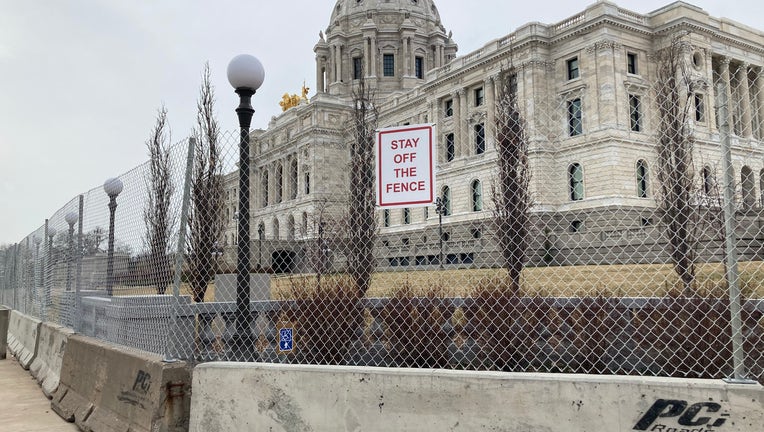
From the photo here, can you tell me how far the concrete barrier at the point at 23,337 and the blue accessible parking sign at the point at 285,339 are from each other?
7.09 meters

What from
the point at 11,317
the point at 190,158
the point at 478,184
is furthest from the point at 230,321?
the point at 478,184

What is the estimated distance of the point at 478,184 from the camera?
4706 cm

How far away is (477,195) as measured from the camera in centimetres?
4631

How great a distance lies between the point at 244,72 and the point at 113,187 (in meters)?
2.92

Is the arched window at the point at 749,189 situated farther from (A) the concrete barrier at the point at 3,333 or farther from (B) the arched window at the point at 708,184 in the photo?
(A) the concrete barrier at the point at 3,333

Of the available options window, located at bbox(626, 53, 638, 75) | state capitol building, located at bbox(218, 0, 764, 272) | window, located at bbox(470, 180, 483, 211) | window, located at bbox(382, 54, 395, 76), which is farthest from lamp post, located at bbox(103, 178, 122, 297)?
window, located at bbox(382, 54, 395, 76)

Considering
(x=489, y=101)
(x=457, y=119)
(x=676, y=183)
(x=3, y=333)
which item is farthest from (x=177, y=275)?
(x=457, y=119)

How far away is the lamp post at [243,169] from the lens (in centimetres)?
606

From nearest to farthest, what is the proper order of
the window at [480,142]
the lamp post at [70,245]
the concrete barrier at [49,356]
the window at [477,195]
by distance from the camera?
the concrete barrier at [49,356], the lamp post at [70,245], the window at [477,195], the window at [480,142]

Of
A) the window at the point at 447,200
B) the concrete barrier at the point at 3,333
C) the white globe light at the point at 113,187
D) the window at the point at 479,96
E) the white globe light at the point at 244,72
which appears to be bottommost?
the concrete barrier at the point at 3,333

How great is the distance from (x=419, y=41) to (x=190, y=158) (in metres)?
81.0

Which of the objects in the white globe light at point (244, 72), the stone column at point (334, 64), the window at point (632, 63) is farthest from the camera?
the stone column at point (334, 64)

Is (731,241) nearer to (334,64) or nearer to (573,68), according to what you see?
(573,68)

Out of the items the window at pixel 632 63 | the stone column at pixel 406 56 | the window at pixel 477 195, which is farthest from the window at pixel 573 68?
the stone column at pixel 406 56
